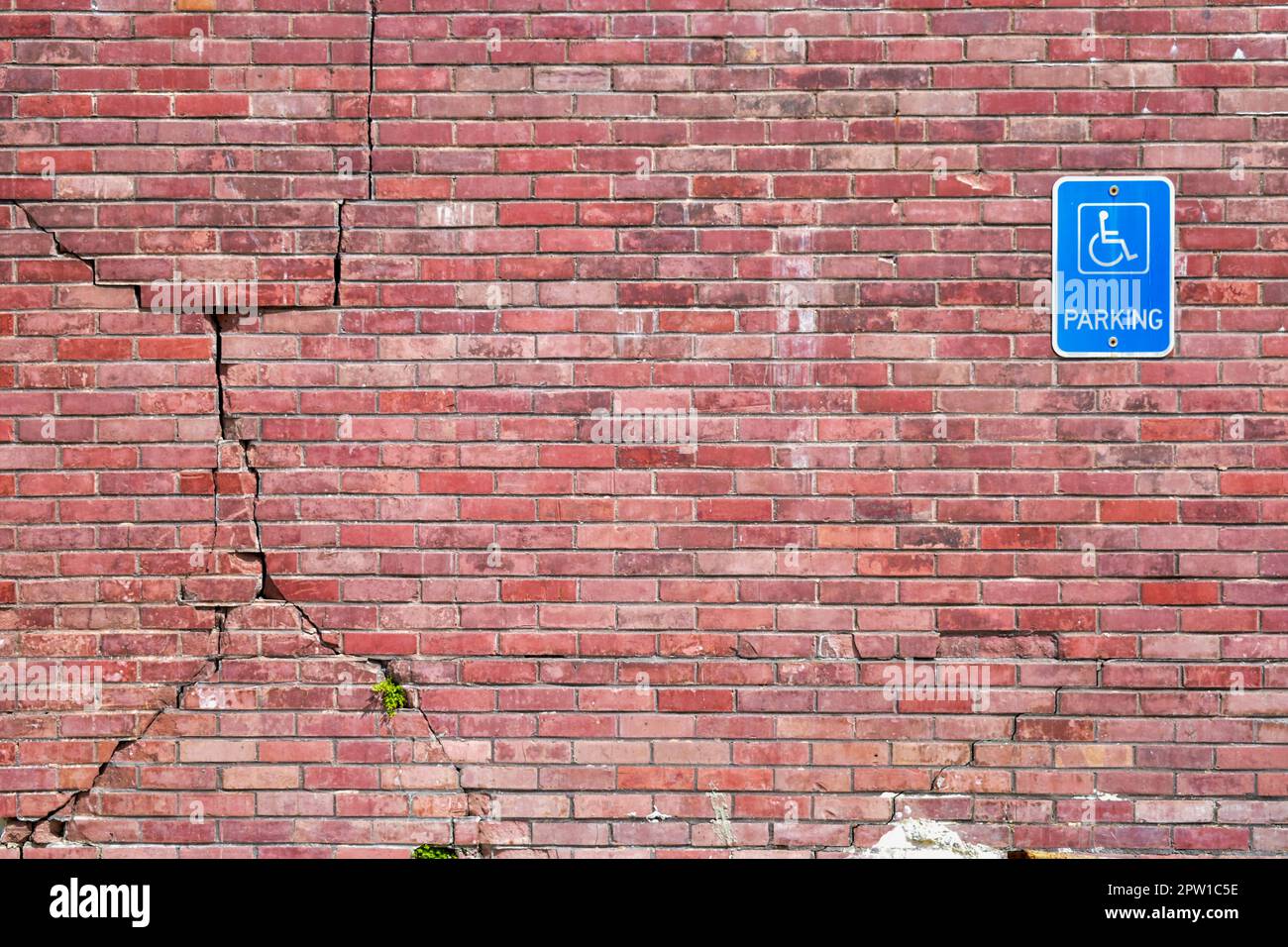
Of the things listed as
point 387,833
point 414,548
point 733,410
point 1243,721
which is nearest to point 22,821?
point 387,833

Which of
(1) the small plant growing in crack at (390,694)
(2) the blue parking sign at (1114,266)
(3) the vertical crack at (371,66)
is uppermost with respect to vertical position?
(3) the vertical crack at (371,66)

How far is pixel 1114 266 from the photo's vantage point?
263cm

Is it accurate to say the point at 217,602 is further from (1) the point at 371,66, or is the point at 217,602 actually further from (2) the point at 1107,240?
(2) the point at 1107,240

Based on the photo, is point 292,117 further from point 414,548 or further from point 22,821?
point 22,821

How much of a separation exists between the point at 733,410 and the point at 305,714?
1.66 metres

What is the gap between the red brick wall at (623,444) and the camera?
2641 millimetres

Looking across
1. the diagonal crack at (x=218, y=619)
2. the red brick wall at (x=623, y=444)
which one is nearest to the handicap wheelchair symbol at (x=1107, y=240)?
the red brick wall at (x=623, y=444)

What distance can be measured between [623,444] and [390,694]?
3.53ft

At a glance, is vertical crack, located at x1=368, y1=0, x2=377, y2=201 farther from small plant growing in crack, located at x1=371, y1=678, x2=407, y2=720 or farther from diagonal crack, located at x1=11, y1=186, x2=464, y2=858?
small plant growing in crack, located at x1=371, y1=678, x2=407, y2=720

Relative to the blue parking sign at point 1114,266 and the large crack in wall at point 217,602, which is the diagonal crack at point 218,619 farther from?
the blue parking sign at point 1114,266

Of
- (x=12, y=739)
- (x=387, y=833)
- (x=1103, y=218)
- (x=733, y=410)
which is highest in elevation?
(x=1103, y=218)

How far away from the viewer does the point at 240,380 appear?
8.82 feet

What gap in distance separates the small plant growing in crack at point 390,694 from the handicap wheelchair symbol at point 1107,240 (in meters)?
2.49

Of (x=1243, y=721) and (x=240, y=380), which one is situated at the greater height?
(x=240, y=380)
